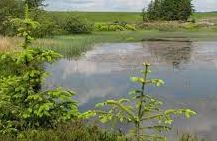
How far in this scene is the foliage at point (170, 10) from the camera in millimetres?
105250

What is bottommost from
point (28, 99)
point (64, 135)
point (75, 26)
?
point (75, 26)

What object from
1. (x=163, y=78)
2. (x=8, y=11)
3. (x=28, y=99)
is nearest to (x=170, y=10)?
(x=8, y=11)

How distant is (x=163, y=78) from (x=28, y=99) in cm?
1504

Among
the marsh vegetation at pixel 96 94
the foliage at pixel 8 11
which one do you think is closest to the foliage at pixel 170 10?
the foliage at pixel 8 11

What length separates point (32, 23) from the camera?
9.34 m

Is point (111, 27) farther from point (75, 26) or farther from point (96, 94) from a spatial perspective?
point (96, 94)

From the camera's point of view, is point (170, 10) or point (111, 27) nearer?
point (111, 27)

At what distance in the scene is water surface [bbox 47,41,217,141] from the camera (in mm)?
15820

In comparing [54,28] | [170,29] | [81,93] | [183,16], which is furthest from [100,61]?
[183,16]

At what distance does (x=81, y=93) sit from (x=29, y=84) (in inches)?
392

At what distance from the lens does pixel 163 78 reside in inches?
928

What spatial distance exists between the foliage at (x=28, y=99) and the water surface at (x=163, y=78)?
4.55 m

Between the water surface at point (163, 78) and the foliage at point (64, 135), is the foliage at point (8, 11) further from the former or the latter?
the foliage at point (64, 135)

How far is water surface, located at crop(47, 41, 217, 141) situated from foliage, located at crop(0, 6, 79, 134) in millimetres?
4552
